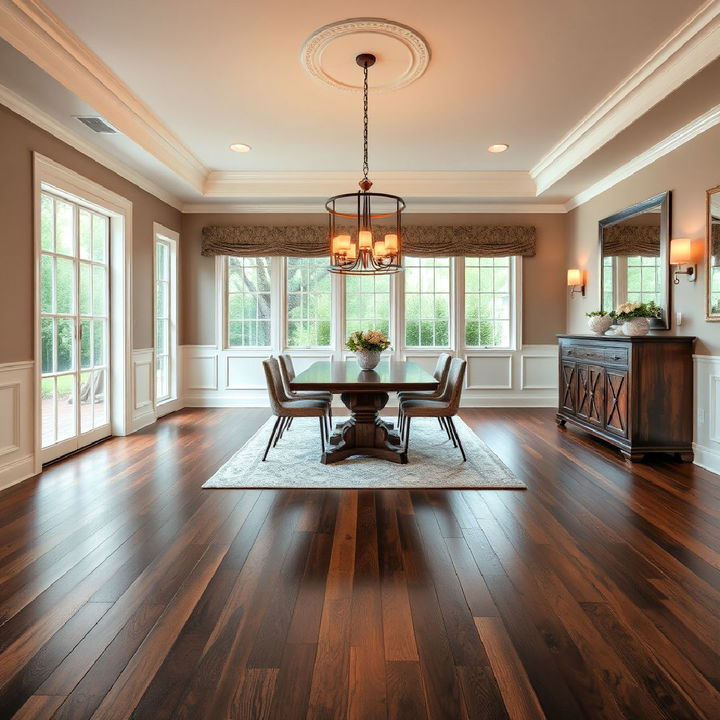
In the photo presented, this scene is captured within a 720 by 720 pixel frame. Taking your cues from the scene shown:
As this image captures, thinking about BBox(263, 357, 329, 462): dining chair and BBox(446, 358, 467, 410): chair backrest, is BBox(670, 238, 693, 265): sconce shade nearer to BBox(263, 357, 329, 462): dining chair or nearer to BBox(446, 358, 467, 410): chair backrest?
BBox(446, 358, 467, 410): chair backrest

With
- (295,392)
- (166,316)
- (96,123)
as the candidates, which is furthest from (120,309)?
(295,392)

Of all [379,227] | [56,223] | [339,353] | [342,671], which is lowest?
[342,671]

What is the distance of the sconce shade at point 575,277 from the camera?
21.1 ft

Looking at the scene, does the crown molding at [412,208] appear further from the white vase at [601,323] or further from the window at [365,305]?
the white vase at [601,323]

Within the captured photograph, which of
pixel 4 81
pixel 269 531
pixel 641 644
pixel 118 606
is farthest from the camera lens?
pixel 4 81

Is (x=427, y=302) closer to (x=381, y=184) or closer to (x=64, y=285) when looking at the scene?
(x=381, y=184)

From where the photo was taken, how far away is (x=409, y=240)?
7.02 metres

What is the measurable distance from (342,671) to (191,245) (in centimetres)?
645

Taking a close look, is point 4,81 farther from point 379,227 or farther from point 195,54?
point 379,227

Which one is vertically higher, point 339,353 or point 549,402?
point 339,353

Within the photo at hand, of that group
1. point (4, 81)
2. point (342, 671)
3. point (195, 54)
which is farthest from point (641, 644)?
point (4, 81)

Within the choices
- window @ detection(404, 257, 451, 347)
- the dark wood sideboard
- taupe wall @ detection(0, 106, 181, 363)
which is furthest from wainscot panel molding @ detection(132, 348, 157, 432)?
the dark wood sideboard

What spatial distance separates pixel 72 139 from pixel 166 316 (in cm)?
274

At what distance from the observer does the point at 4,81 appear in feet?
11.2
